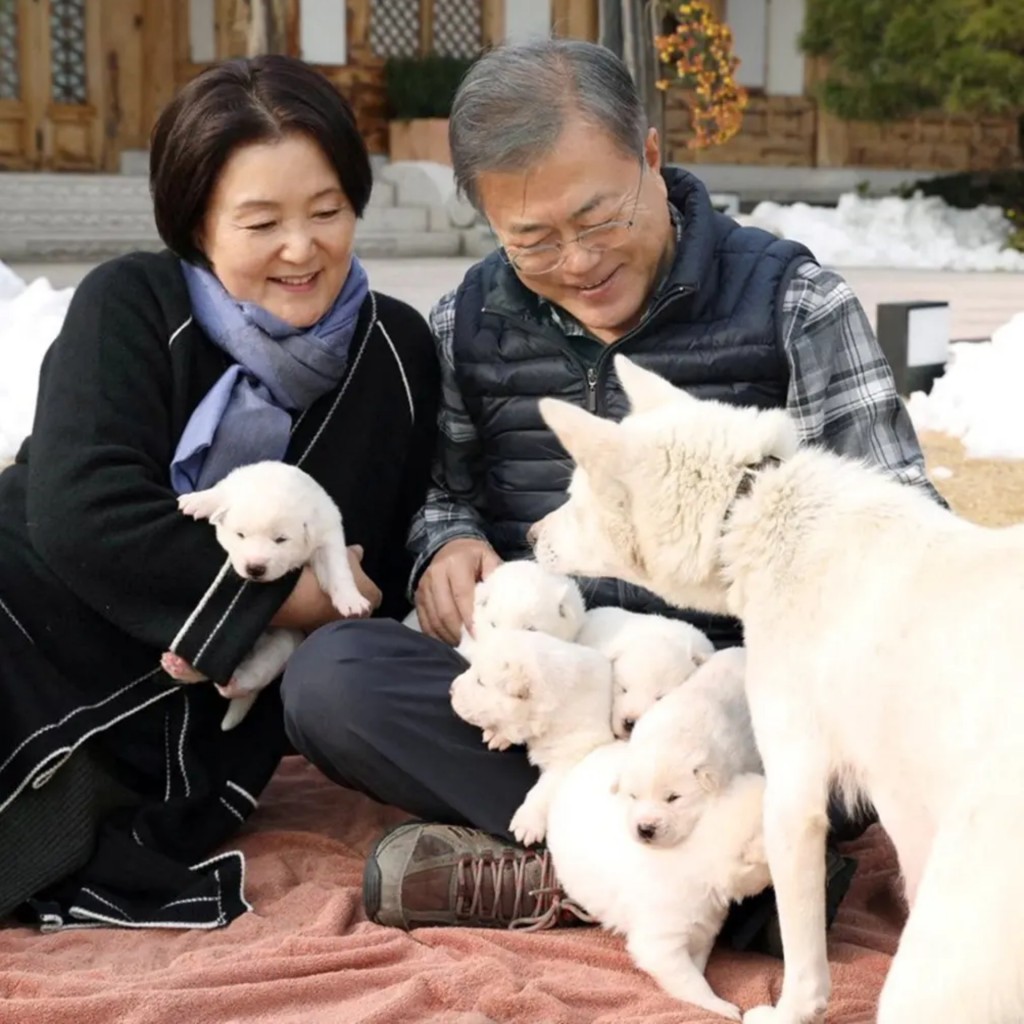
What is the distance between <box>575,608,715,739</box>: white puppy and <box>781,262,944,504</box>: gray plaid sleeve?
0.47 m

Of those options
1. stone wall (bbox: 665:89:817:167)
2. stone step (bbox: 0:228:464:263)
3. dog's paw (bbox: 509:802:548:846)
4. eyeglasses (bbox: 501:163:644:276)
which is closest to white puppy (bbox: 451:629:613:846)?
dog's paw (bbox: 509:802:548:846)

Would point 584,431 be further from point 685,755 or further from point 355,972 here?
point 355,972

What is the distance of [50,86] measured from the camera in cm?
1728

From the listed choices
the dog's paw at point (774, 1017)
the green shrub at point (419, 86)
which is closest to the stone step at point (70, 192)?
the green shrub at point (419, 86)

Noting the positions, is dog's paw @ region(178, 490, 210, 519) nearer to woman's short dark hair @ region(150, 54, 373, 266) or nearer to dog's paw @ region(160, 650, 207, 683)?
dog's paw @ region(160, 650, 207, 683)

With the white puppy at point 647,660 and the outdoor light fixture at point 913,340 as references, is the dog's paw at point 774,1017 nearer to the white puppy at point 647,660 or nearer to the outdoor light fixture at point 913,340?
the white puppy at point 647,660

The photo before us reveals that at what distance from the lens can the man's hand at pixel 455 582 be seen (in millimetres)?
3295

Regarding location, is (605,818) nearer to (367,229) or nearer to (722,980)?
(722,980)

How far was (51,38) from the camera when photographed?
17.2 meters

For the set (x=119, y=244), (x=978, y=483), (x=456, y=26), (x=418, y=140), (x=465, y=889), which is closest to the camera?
(x=465, y=889)

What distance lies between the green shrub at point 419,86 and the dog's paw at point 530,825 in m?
16.1

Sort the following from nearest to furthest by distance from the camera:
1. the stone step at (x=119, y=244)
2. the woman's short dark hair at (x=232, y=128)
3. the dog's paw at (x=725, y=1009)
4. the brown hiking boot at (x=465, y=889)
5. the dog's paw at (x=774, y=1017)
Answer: the dog's paw at (x=774, y=1017) → the dog's paw at (x=725, y=1009) → the brown hiking boot at (x=465, y=889) → the woman's short dark hair at (x=232, y=128) → the stone step at (x=119, y=244)

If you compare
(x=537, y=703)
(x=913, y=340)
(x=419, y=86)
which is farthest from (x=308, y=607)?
(x=419, y=86)

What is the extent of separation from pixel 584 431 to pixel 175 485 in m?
1.09
